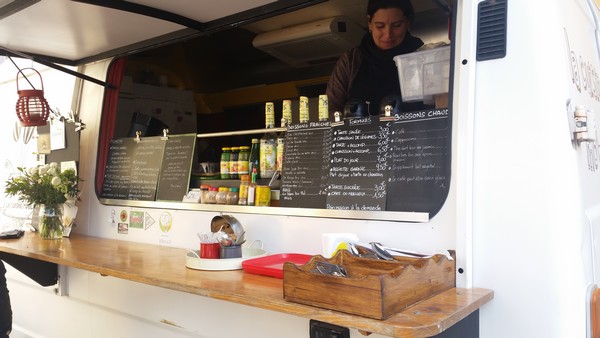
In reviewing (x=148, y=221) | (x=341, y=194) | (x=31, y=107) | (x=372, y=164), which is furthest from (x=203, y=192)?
(x=31, y=107)

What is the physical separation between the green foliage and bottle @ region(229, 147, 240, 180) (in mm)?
1140

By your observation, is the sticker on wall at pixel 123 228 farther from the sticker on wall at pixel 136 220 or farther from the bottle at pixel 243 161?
the bottle at pixel 243 161

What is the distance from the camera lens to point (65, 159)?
11.0 feet

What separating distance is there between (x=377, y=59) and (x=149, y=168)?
143 centimetres

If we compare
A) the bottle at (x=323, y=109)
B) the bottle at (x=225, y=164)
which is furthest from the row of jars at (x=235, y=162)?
the bottle at (x=323, y=109)

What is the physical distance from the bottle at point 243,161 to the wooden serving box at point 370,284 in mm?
1126

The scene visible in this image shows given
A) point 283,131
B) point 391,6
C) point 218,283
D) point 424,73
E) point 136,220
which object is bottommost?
point 218,283

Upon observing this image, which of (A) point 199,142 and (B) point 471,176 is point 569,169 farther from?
(A) point 199,142

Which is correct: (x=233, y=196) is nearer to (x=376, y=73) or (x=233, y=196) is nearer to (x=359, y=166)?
(x=359, y=166)

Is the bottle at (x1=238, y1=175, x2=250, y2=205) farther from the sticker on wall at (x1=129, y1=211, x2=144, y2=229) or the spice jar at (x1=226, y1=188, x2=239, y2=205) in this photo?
the sticker on wall at (x1=129, y1=211, x2=144, y2=229)

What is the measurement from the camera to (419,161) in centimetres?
179

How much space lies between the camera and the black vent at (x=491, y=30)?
1560mm

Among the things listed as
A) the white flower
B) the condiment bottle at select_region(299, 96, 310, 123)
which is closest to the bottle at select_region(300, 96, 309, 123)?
the condiment bottle at select_region(299, 96, 310, 123)

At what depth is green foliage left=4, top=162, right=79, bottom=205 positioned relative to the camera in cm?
296
